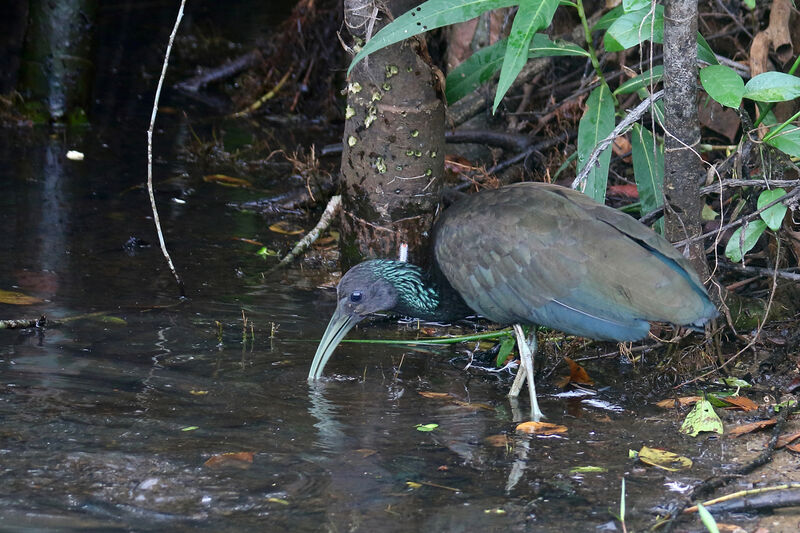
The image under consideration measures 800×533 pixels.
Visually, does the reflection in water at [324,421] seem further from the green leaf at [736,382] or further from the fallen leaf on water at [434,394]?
the green leaf at [736,382]

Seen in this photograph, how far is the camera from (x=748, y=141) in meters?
4.63

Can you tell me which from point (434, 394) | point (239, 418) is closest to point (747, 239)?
point (434, 394)

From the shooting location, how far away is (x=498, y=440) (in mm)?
3945

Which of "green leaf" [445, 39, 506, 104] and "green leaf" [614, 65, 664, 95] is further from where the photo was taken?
"green leaf" [445, 39, 506, 104]

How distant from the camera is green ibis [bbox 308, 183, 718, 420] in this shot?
4094 mm

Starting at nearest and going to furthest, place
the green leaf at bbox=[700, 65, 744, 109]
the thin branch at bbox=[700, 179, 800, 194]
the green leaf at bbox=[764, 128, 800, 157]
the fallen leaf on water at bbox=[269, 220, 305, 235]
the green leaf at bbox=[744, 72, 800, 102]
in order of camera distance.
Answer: the green leaf at bbox=[700, 65, 744, 109] < the green leaf at bbox=[744, 72, 800, 102] < the green leaf at bbox=[764, 128, 800, 157] < the thin branch at bbox=[700, 179, 800, 194] < the fallen leaf on water at bbox=[269, 220, 305, 235]

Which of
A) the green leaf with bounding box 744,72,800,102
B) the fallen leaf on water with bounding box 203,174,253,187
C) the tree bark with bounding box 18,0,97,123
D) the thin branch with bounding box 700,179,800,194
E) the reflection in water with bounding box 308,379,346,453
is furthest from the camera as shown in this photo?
the tree bark with bounding box 18,0,97,123

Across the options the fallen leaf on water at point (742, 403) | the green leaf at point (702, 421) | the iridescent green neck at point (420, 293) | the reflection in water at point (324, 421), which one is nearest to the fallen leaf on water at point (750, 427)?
the green leaf at point (702, 421)

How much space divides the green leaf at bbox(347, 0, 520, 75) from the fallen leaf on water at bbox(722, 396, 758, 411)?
1.96 meters

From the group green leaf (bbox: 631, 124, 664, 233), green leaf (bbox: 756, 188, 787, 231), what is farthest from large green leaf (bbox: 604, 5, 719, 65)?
green leaf (bbox: 756, 188, 787, 231)

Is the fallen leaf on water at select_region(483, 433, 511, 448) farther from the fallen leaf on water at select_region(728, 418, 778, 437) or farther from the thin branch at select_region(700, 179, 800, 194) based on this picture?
the thin branch at select_region(700, 179, 800, 194)

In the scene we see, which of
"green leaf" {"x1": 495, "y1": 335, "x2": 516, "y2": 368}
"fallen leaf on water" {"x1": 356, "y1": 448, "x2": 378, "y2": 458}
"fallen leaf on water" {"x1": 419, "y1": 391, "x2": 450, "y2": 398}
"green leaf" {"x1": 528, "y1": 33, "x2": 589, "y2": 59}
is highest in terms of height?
"green leaf" {"x1": 528, "y1": 33, "x2": 589, "y2": 59}

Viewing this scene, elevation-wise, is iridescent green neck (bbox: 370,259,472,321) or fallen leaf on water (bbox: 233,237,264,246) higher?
fallen leaf on water (bbox: 233,237,264,246)

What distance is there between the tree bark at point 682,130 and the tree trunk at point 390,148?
4.46 feet
